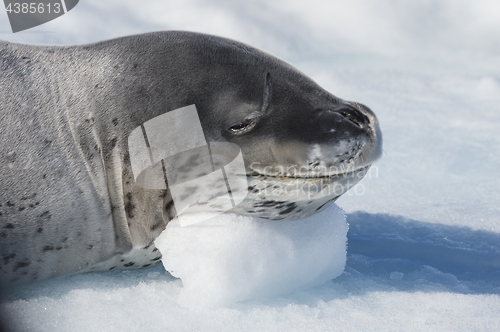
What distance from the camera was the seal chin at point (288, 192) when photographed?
1.68m

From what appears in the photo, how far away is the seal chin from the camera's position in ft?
5.51

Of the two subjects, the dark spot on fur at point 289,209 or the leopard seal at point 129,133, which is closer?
the leopard seal at point 129,133

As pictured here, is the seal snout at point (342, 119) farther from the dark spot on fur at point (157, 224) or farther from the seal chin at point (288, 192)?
the dark spot on fur at point (157, 224)

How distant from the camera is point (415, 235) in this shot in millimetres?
2637

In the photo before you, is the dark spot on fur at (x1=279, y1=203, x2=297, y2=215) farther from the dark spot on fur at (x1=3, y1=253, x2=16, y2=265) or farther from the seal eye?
the dark spot on fur at (x1=3, y1=253, x2=16, y2=265)

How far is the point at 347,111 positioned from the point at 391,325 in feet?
2.48

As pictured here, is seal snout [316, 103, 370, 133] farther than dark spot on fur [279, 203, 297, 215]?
No

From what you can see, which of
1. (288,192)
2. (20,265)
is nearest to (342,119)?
(288,192)

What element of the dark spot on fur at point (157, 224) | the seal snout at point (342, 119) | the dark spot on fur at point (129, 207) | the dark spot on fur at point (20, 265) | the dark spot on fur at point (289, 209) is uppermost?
the seal snout at point (342, 119)

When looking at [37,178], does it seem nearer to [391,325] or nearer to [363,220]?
[391,325]

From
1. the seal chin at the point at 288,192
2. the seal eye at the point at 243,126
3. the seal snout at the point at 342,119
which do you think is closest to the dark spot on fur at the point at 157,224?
the seal chin at the point at 288,192

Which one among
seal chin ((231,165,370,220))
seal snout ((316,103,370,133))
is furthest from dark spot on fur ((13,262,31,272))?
seal snout ((316,103,370,133))

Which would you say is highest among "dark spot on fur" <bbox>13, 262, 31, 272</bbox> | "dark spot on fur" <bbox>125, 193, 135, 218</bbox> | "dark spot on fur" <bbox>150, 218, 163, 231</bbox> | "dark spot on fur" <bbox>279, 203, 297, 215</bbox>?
"dark spot on fur" <bbox>125, 193, 135, 218</bbox>

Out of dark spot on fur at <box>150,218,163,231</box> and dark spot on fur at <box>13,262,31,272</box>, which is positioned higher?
dark spot on fur at <box>150,218,163,231</box>
